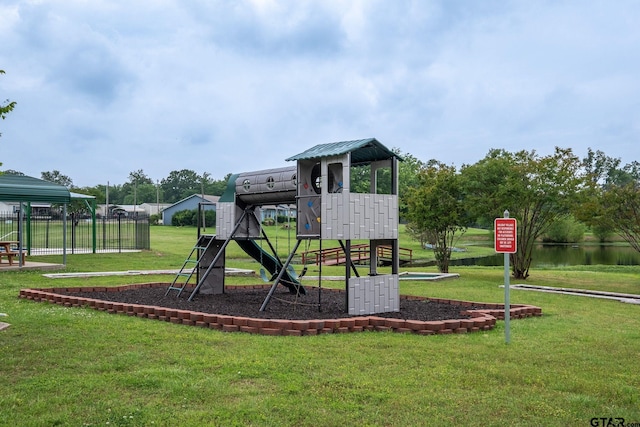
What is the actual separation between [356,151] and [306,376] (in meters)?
6.26

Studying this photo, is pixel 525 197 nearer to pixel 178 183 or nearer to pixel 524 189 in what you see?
pixel 524 189

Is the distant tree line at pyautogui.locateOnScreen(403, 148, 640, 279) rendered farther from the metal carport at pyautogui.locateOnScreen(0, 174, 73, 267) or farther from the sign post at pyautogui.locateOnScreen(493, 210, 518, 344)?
the metal carport at pyautogui.locateOnScreen(0, 174, 73, 267)

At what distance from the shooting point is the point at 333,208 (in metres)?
10.6

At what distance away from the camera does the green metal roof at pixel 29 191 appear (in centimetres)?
1881

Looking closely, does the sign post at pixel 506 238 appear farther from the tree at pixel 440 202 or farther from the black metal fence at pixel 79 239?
the black metal fence at pixel 79 239

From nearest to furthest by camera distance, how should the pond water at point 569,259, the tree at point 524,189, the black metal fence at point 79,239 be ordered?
the tree at point 524,189 < the black metal fence at point 79,239 < the pond water at point 569,259

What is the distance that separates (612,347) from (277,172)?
23.6ft

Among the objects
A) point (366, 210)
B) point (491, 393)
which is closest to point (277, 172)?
point (366, 210)

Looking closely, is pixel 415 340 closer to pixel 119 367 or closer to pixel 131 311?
pixel 119 367

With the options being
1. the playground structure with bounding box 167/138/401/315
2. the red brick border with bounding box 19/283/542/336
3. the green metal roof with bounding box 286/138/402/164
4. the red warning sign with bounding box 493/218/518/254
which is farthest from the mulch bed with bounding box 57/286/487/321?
the green metal roof with bounding box 286/138/402/164

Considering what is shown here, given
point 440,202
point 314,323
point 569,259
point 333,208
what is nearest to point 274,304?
point 333,208

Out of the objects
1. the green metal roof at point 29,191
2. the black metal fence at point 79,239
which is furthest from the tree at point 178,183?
the green metal roof at point 29,191

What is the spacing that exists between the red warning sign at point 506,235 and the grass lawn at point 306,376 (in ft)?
4.62

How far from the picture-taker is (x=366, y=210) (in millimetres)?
10797
